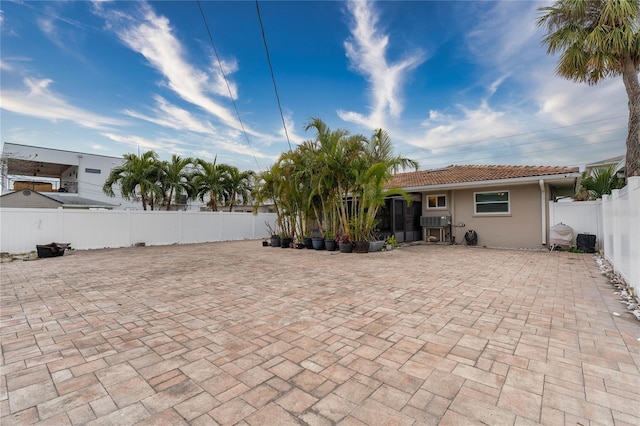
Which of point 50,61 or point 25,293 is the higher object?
point 50,61

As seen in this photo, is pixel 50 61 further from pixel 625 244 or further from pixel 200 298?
pixel 625 244

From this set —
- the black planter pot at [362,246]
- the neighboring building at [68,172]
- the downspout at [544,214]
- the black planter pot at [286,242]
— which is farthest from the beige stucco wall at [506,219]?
the neighboring building at [68,172]

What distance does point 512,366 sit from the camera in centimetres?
239

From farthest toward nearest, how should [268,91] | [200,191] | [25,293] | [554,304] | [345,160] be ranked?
1. [200,191]
2. [268,91]
3. [345,160]
4. [25,293]
5. [554,304]

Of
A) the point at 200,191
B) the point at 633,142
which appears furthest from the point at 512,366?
the point at 200,191

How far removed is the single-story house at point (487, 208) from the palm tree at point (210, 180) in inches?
379

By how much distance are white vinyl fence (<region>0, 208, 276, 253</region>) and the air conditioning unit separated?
992cm

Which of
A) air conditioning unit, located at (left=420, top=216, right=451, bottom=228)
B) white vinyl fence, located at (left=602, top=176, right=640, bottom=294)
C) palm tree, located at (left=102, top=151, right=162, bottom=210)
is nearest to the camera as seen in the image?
white vinyl fence, located at (left=602, top=176, right=640, bottom=294)

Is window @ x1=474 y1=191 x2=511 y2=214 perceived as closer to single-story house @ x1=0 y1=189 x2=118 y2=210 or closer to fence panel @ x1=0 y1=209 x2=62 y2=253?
fence panel @ x1=0 y1=209 x2=62 y2=253

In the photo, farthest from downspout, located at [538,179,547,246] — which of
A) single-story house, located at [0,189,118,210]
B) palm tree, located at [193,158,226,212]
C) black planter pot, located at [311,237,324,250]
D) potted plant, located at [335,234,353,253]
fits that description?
single-story house, located at [0,189,118,210]

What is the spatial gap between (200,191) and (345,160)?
405 inches

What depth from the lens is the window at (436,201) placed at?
13.1 meters

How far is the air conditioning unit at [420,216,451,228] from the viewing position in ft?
41.8

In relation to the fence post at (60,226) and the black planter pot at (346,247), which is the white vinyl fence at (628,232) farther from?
the fence post at (60,226)
